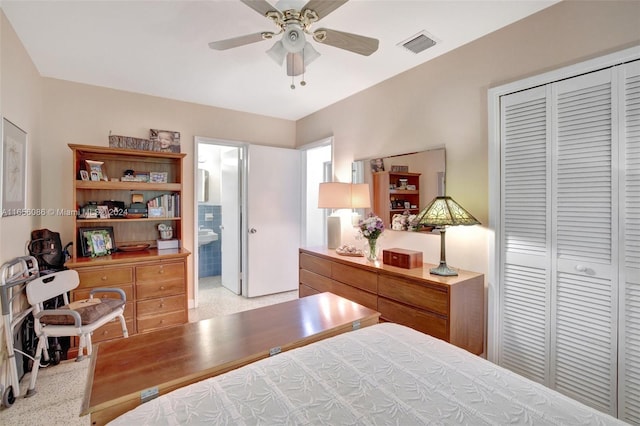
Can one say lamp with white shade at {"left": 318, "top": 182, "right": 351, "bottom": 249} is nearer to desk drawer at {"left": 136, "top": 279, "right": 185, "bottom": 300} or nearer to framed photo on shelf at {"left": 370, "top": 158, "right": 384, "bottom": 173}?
framed photo on shelf at {"left": 370, "top": 158, "right": 384, "bottom": 173}

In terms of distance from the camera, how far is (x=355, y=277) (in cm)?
270

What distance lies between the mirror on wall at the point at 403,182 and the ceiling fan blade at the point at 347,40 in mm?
1122

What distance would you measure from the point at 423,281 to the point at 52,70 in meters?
3.77

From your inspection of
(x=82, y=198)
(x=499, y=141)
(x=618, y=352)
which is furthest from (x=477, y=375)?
(x=82, y=198)

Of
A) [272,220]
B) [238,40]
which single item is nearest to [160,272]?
[272,220]

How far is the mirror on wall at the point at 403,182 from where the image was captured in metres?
2.61

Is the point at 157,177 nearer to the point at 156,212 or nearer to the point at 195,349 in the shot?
the point at 156,212

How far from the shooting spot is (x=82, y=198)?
3.12 metres

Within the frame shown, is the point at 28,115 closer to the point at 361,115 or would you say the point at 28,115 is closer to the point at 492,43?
the point at 361,115

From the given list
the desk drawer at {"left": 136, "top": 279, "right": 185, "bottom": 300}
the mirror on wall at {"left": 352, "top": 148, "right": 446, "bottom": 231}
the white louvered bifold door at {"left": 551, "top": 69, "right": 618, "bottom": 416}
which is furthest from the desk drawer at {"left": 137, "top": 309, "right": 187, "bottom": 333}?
the white louvered bifold door at {"left": 551, "top": 69, "right": 618, "bottom": 416}

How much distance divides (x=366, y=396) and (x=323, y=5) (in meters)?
1.73

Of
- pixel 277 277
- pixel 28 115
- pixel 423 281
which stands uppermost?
pixel 28 115

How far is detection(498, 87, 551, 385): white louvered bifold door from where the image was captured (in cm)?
198

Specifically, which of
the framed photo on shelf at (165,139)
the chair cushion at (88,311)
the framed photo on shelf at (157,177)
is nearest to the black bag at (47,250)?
the chair cushion at (88,311)
